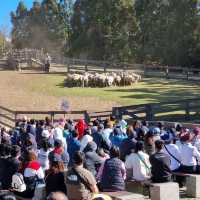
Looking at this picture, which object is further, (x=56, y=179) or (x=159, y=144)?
(x=159, y=144)

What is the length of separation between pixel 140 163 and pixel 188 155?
1.29m

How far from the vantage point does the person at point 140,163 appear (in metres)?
11.6

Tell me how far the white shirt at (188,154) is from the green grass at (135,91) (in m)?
20.1

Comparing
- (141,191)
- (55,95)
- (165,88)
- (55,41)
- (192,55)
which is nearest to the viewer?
(141,191)

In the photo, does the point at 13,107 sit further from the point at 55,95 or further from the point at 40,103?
the point at 55,95

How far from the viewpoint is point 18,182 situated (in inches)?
409

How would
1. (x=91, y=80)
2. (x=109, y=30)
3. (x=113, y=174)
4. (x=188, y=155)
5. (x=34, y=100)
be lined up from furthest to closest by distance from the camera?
(x=109, y=30)
(x=91, y=80)
(x=34, y=100)
(x=188, y=155)
(x=113, y=174)

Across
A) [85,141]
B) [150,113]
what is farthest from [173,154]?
[150,113]

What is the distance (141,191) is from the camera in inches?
480

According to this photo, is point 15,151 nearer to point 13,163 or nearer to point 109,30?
point 13,163

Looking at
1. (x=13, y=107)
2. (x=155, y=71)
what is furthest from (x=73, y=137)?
(x=155, y=71)

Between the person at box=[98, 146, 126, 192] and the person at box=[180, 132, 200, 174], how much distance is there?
219 cm

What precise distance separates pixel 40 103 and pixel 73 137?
63.6 feet

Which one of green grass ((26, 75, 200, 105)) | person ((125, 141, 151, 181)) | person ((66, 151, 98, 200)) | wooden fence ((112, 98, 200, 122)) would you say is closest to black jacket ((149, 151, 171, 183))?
person ((125, 141, 151, 181))
